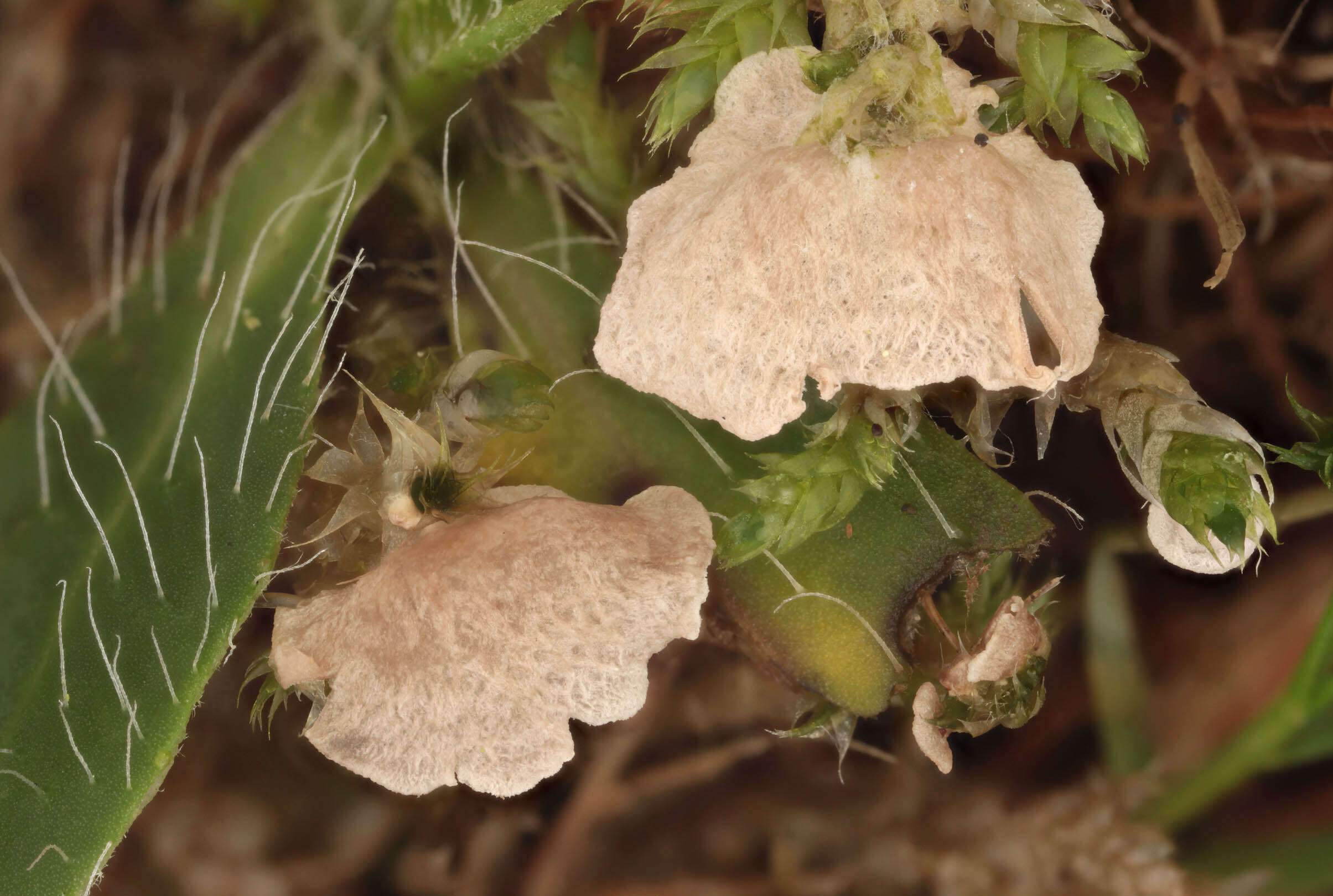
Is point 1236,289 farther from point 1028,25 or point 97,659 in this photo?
point 97,659

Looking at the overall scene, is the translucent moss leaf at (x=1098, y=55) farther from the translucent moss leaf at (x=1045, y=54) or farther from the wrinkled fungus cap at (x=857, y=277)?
the wrinkled fungus cap at (x=857, y=277)

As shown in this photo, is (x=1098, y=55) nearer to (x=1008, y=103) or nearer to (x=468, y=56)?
(x=1008, y=103)


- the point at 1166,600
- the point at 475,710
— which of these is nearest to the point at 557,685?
the point at 475,710

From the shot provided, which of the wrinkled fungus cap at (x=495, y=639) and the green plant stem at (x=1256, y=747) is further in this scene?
the green plant stem at (x=1256, y=747)

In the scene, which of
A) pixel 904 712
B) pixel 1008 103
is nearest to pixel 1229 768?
pixel 904 712

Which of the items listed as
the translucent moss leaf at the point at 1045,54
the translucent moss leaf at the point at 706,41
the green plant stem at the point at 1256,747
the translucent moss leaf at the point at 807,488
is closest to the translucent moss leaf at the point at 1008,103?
the translucent moss leaf at the point at 1045,54

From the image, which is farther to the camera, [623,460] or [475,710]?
[623,460]

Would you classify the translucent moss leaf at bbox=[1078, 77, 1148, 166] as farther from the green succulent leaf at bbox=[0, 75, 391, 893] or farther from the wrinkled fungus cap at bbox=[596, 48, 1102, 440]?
the green succulent leaf at bbox=[0, 75, 391, 893]
